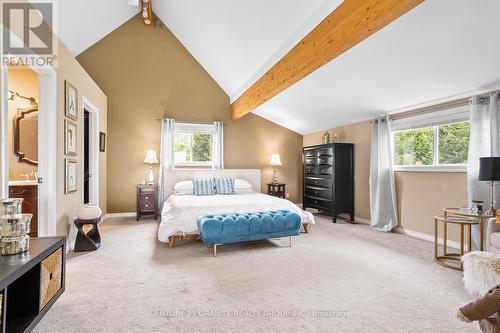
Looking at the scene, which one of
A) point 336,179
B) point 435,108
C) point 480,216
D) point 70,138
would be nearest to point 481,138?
point 435,108

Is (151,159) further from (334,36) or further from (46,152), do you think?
(334,36)

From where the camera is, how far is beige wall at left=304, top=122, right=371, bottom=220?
4938mm

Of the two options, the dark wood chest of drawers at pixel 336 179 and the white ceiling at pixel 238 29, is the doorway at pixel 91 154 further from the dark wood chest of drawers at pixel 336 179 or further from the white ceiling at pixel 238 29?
the dark wood chest of drawers at pixel 336 179

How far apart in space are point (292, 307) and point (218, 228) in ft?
4.46

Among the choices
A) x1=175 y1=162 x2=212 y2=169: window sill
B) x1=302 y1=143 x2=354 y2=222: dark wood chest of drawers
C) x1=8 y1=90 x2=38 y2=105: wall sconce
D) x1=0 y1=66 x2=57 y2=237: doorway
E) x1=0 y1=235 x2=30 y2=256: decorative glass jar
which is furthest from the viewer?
x1=175 y1=162 x2=212 y2=169: window sill

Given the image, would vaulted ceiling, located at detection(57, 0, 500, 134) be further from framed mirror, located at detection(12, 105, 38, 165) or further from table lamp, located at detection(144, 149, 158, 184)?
table lamp, located at detection(144, 149, 158, 184)

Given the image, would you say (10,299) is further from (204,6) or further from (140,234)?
(204,6)

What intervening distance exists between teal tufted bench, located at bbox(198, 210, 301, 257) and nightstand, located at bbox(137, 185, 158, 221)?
7.43 feet

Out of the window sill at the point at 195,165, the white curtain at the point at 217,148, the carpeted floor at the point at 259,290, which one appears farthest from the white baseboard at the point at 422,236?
the window sill at the point at 195,165

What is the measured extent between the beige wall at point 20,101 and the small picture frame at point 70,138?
0.86 m

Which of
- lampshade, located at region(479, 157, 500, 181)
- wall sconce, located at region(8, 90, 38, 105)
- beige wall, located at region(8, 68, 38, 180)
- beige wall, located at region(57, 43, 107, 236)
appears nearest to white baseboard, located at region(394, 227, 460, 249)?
lampshade, located at region(479, 157, 500, 181)

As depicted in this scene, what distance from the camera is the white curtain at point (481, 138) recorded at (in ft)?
9.78

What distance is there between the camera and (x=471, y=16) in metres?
2.22

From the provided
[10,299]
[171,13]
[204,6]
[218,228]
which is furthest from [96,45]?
[10,299]
